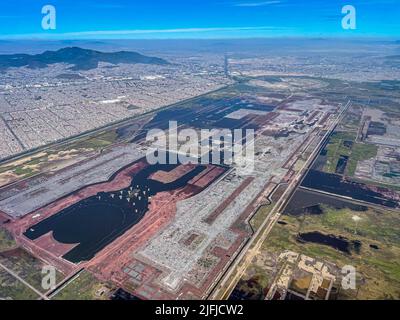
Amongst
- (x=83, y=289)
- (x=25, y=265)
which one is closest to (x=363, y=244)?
(x=83, y=289)

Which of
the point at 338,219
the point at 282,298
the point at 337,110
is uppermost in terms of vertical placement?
the point at 337,110

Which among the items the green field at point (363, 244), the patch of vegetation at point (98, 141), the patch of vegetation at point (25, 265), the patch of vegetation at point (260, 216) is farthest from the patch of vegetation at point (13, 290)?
the patch of vegetation at point (98, 141)

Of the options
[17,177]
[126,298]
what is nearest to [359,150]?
[126,298]

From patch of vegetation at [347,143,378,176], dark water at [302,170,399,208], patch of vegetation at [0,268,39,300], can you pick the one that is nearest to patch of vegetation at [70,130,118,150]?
patch of vegetation at [0,268,39,300]

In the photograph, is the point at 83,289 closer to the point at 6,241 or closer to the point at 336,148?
the point at 6,241

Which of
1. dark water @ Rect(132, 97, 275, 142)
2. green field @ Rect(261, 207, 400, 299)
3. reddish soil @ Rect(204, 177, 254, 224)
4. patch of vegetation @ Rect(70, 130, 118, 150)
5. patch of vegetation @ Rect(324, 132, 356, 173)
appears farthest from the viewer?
dark water @ Rect(132, 97, 275, 142)

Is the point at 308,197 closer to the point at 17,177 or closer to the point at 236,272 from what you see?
the point at 236,272

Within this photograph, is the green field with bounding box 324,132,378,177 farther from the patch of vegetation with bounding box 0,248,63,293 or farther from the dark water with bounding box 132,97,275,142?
the patch of vegetation with bounding box 0,248,63,293
